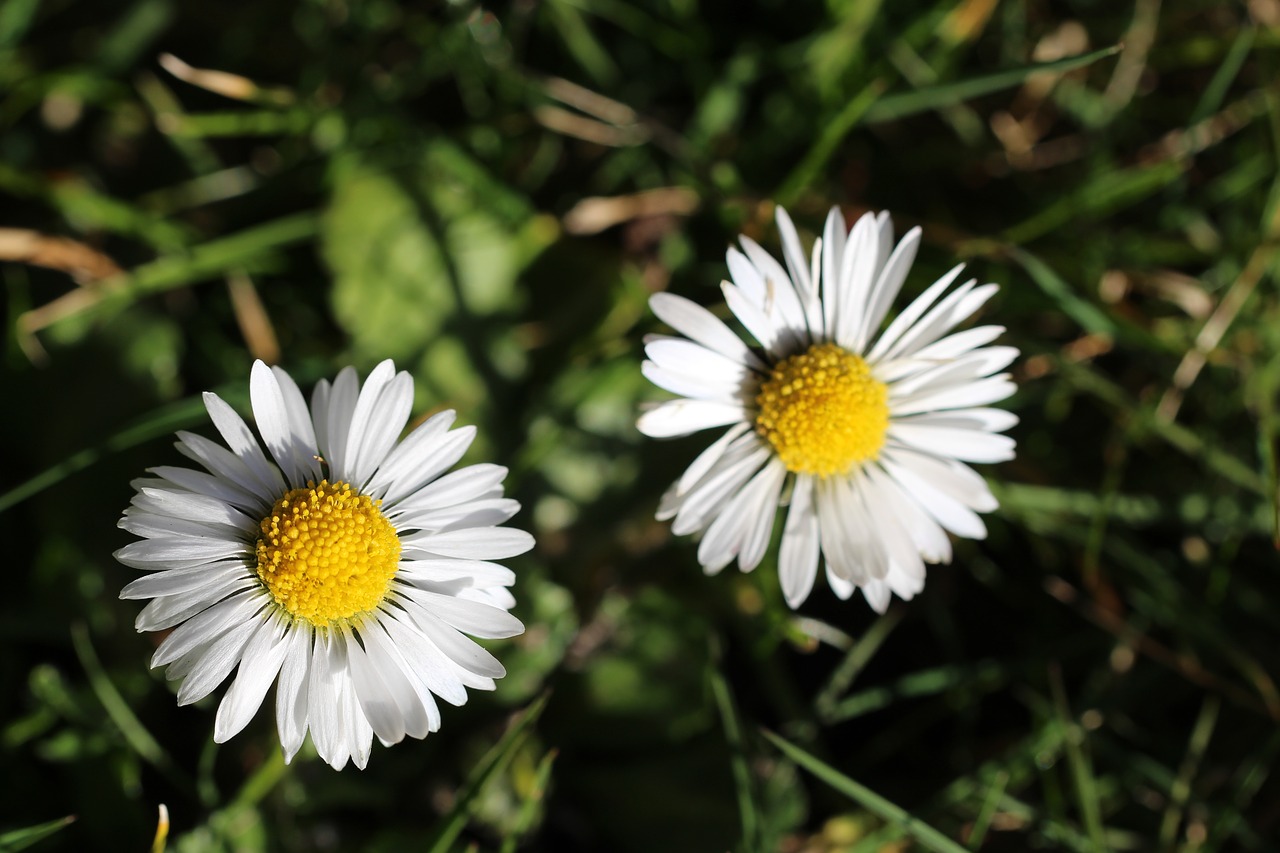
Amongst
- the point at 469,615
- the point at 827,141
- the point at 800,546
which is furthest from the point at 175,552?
the point at 827,141

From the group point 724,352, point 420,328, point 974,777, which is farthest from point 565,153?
point 974,777

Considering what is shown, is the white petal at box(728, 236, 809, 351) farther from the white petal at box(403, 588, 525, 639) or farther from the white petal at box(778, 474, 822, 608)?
the white petal at box(403, 588, 525, 639)

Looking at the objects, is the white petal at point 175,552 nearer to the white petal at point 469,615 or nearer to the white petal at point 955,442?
the white petal at point 469,615

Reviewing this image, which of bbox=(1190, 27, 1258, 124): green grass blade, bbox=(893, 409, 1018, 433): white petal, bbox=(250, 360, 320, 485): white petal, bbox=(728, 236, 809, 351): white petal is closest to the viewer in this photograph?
bbox=(250, 360, 320, 485): white petal

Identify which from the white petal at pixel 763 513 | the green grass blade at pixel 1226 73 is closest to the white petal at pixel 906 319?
the white petal at pixel 763 513

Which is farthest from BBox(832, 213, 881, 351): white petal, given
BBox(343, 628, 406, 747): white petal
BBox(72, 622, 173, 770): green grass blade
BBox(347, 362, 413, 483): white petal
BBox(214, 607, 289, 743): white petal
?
BBox(72, 622, 173, 770): green grass blade

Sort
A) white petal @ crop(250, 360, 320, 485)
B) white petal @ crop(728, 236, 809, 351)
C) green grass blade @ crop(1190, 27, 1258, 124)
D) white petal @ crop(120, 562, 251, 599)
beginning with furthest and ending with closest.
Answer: green grass blade @ crop(1190, 27, 1258, 124) < white petal @ crop(728, 236, 809, 351) < white petal @ crop(250, 360, 320, 485) < white petal @ crop(120, 562, 251, 599)
